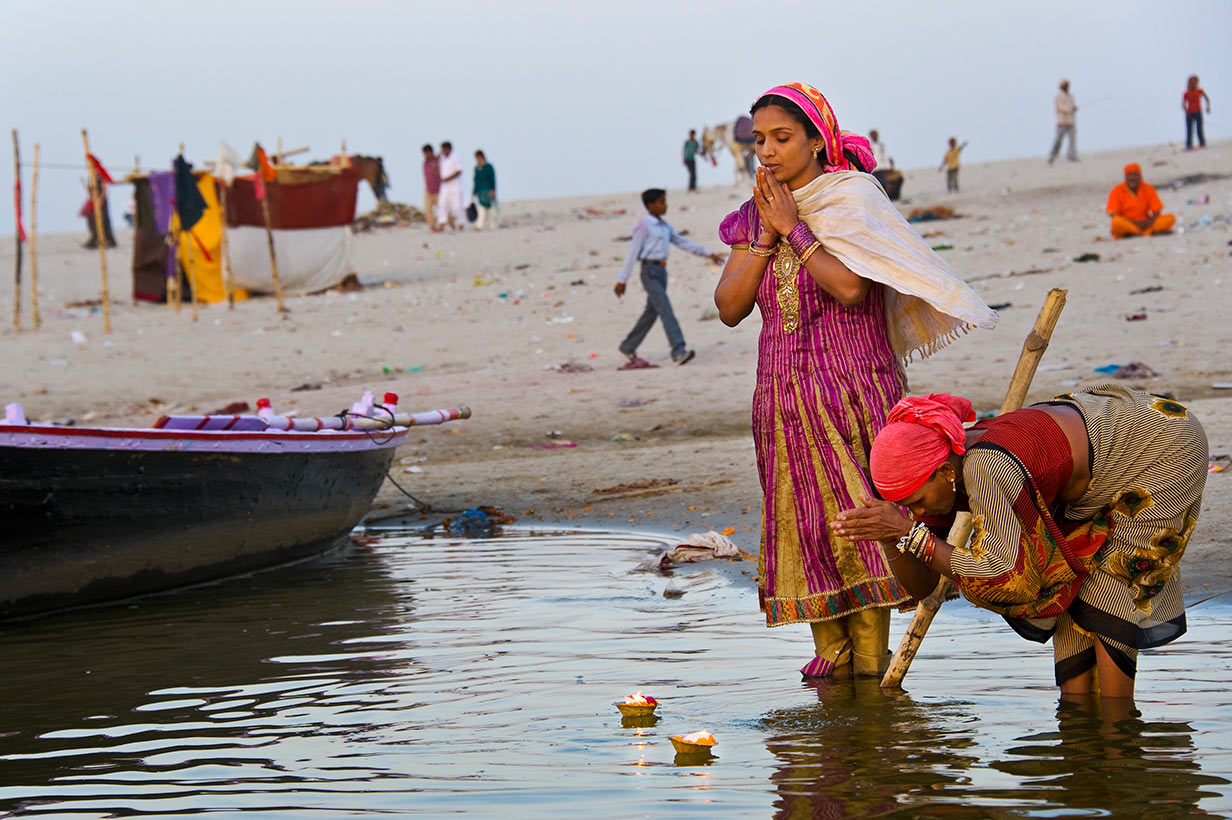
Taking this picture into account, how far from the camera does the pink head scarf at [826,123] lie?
3611 millimetres

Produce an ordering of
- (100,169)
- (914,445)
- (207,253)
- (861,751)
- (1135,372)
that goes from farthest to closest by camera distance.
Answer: (207,253) → (100,169) → (1135,372) → (861,751) → (914,445)

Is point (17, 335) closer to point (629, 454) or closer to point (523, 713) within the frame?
point (629, 454)

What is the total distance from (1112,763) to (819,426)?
1.10 m

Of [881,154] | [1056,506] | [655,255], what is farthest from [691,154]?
[1056,506]

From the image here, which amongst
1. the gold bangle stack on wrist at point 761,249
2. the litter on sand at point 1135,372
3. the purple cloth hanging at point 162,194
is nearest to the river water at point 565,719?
the gold bangle stack on wrist at point 761,249

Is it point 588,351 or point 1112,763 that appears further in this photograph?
point 588,351

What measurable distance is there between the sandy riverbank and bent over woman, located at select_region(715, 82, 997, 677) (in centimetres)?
227

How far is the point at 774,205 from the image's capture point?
3.64 meters

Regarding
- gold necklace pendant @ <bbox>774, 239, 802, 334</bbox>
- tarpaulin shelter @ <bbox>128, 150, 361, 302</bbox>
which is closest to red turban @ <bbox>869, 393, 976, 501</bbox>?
gold necklace pendant @ <bbox>774, 239, 802, 334</bbox>

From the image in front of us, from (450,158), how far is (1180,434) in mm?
22273

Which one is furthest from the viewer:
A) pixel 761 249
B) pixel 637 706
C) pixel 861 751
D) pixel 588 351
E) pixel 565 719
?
pixel 588 351

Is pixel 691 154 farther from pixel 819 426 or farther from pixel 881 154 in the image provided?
pixel 819 426

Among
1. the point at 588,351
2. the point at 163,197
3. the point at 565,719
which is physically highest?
the point at 163,197

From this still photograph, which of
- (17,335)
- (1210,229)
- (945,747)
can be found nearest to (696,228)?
(1210,229)
